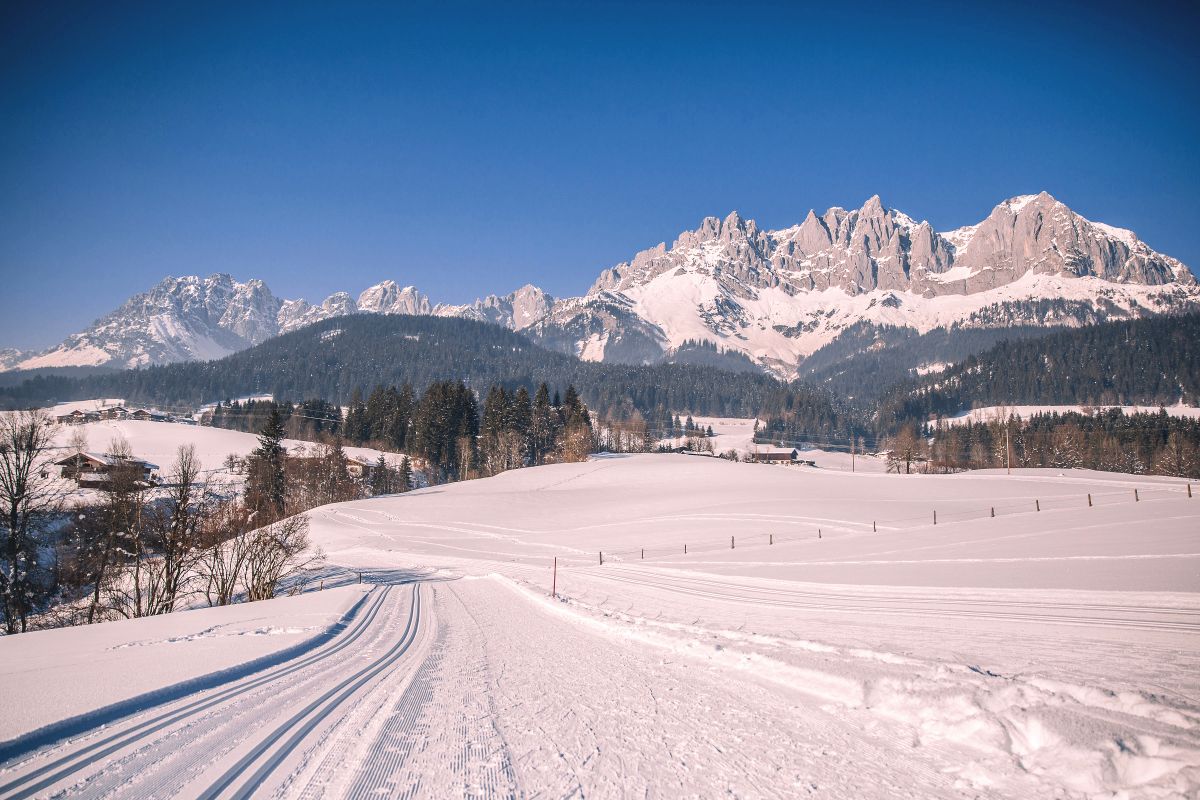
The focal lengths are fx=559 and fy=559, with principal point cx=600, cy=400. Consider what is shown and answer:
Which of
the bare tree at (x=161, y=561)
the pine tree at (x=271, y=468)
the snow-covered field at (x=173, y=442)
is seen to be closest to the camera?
the bare tree at (x=161, y=561)

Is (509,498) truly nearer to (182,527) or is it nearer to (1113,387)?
(182,527)

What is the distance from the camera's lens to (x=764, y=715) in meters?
6.36

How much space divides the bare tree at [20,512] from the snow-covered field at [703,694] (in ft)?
41.1

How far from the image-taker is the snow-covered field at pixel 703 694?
467 centimetres

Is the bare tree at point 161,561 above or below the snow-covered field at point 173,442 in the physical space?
below

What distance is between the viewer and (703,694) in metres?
7.31

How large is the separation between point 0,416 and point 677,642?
109 feet

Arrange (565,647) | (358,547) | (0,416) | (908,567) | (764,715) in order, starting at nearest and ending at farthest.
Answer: (764,715) < (565,647) < (908,567) < (0,416) < (358,547)

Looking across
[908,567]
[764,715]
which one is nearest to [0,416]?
[764,715]

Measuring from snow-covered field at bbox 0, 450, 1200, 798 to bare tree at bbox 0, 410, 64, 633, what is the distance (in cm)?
1252

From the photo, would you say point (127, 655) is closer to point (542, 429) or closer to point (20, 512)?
point (20, 512)

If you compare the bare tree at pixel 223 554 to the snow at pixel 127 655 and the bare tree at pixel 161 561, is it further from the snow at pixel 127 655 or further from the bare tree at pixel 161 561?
the snow at pixel 127 655

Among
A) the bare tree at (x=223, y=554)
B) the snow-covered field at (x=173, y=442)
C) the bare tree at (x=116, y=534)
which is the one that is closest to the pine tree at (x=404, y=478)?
the snow-covered field at (x=173, y=442)

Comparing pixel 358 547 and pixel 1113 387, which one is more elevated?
pixel 1113 387
